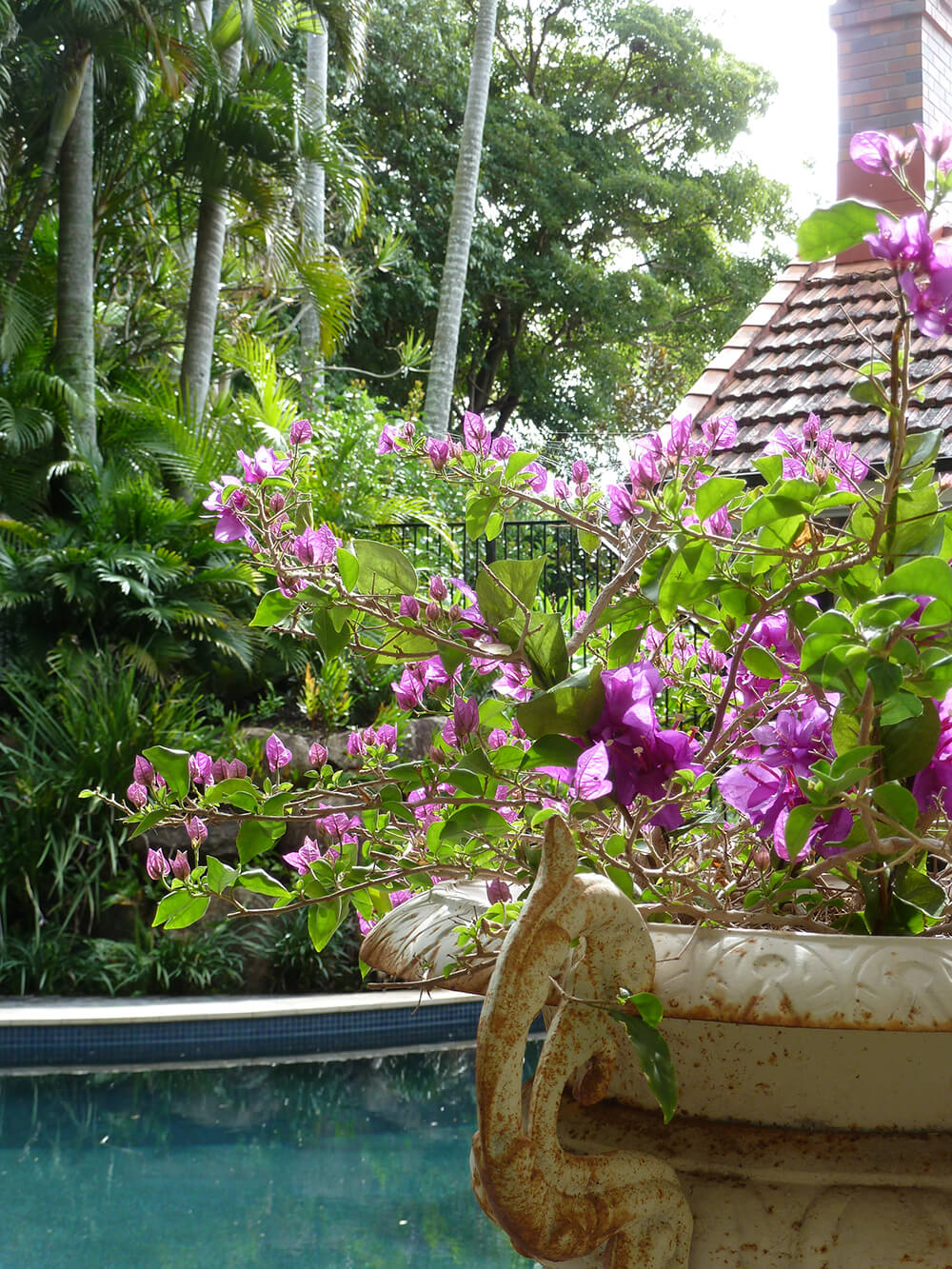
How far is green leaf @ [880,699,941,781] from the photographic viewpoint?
765 millimetres

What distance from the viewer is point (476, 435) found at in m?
1.12

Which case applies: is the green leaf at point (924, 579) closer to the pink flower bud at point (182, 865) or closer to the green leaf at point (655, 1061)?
the green leaf at point (655, 1061)

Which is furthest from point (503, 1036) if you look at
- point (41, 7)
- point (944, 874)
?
point (41, 7)

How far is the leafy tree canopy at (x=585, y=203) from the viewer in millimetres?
19828

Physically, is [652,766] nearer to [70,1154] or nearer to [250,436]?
[70,1154]

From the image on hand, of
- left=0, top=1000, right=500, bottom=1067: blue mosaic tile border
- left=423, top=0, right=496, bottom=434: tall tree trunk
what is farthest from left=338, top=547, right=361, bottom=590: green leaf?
left=423, top=0, right=496, bottom=434: tall tree trunk

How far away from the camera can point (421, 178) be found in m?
19.7

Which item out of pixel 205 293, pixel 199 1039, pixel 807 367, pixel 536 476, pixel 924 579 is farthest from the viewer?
pixel 205 293

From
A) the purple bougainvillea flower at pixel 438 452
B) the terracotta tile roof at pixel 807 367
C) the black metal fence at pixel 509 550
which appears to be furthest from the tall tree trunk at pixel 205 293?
the purple bougainvillea flower at pixel 438 452

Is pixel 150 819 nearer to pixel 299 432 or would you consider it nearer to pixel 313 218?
pixel 299 432

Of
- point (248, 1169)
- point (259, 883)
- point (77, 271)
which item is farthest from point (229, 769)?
point (77, 271)

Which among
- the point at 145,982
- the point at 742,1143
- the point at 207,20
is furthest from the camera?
the point at 207,20

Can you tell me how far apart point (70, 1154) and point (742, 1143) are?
144 inches

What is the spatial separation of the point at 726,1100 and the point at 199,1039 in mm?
4435
